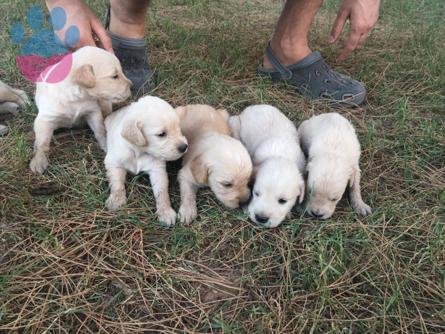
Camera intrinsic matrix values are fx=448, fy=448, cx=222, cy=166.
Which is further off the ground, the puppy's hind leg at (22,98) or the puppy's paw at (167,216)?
the puppy's paw at (167,216)

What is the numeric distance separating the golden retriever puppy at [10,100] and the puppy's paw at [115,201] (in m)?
1.51

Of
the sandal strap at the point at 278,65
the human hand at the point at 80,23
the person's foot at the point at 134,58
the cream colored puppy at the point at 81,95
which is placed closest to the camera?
the cream colored puppy at the point at 81,95

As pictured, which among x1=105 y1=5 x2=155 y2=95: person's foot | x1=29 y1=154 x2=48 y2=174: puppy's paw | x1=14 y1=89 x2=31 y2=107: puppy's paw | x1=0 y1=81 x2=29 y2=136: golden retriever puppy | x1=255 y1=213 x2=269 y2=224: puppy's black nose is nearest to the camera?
x1=255 y1=213 x2=269 y2=224: puppy's black nose

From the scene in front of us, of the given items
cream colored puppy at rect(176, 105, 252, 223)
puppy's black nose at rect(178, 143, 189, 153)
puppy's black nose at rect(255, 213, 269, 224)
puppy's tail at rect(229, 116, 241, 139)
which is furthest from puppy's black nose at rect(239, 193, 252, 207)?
puppy's tail at rect(229, 116, 241, 139)

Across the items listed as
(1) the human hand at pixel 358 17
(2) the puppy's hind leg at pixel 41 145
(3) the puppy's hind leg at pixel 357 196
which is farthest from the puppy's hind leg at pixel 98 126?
(1) the human hand at pixel 358 17

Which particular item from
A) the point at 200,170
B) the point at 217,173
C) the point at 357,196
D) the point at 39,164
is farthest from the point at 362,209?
the point at 39,164

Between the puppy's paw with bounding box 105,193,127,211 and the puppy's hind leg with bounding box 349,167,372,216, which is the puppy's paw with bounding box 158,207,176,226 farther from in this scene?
the puppy's hind leg with bounding box 349,167,372,216

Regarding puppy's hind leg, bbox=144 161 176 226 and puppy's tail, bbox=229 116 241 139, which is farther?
puppy's tail, bbox=229 116 241 139

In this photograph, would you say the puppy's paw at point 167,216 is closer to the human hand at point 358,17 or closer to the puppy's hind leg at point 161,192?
the puppy's hind leg at point 161,192

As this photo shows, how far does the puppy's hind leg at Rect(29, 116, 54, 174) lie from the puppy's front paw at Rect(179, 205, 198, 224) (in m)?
1.04

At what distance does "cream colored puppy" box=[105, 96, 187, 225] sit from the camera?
2.89 m

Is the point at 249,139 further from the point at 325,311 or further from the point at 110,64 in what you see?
the point at 325,311

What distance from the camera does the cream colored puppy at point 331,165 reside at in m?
2.83

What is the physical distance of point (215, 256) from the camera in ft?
8.39
